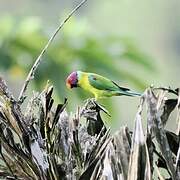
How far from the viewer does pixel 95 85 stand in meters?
0.71

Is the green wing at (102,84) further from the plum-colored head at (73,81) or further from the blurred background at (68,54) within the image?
the blurred background at (68,54)

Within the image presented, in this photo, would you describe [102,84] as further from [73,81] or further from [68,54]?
[68,54]

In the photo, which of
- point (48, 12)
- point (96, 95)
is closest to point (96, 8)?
point (48, 12)

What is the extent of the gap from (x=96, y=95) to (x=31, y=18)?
1.43m

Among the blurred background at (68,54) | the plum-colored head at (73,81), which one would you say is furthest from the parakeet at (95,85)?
the blurred background at (68,54)

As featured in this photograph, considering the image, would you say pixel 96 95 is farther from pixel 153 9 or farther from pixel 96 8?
pixel 153 9

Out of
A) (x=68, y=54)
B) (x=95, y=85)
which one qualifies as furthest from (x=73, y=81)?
(x=68, y=54)

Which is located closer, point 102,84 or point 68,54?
point 102,84

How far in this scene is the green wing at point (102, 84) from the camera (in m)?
0.70

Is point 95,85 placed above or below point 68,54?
below

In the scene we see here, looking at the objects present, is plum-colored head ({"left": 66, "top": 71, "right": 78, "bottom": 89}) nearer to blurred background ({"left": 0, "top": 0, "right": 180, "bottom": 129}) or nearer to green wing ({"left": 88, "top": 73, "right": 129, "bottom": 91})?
green wing ({"left": 88, "top": 73, "right": 129, "bottom": 91})

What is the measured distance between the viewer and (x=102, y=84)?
70 cm

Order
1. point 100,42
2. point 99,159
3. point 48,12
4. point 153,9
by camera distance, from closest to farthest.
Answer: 1. point 99,159
2. point 100,42
3. point 48,12
4. point 153,9

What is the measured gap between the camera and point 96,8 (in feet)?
33.3
